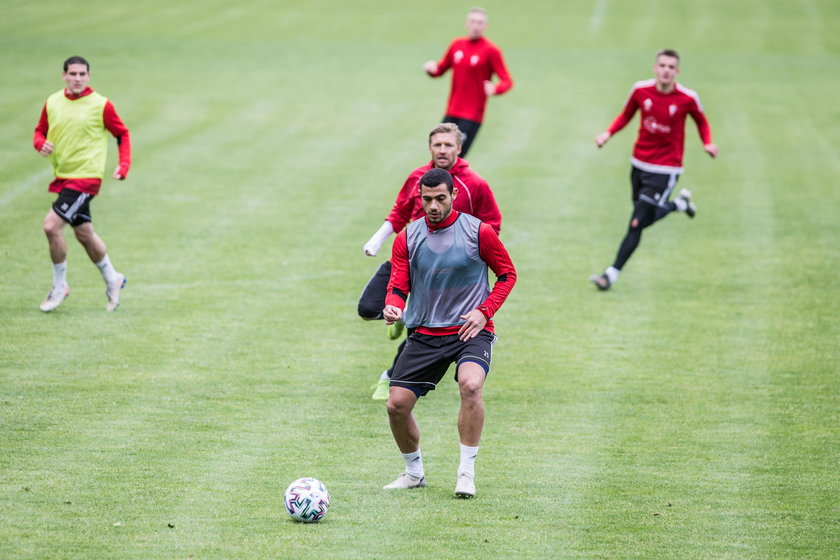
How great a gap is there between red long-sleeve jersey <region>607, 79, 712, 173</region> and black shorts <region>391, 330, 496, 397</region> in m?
6.84

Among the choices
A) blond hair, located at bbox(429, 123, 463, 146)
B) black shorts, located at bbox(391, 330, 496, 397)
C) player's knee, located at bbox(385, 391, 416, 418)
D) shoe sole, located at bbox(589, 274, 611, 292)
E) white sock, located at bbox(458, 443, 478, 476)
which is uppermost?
blond hair, located at bbox(429, 123, 463, 146)

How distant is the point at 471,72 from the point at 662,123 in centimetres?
384

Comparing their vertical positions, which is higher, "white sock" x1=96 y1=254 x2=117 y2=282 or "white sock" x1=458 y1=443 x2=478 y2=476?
"white sock" x1=458 y1=443 x2=478 y2=476

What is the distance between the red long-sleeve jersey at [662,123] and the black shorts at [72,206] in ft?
20.3

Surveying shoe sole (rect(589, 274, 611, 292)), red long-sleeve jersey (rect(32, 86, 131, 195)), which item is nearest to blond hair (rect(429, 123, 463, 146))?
red long-sleeve jersey (rect(32, 86, 131, 195))

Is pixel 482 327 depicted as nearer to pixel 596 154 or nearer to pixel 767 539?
pixel 767 539

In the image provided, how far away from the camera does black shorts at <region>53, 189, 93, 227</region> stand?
1224 centimetres

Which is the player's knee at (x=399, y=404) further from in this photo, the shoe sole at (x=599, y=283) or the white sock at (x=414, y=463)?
the shoe sole at (x=599, y=283)

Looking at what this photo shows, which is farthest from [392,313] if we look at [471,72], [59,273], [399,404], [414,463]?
[471,72]

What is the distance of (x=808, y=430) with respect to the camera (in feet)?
32.3

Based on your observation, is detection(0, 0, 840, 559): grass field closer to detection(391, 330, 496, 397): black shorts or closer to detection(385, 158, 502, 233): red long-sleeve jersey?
detection(391, 330, 496, 397): black shorts

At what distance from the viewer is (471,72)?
17250 millimetres

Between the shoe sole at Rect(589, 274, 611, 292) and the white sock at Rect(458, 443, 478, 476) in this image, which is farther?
the shoe sole at Rect(589, 274, 611, 292)

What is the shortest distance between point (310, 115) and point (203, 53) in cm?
777
